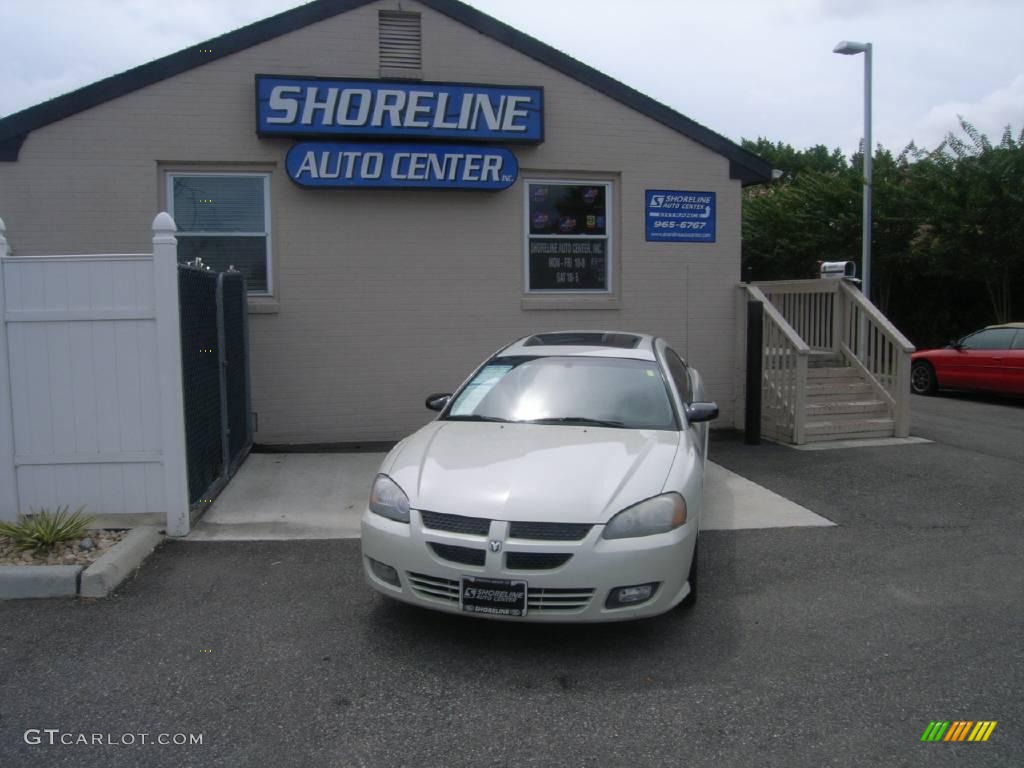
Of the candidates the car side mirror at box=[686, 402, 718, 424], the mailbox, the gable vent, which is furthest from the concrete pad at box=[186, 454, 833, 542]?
the gable vent

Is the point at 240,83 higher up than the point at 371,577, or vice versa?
the point at 240,83

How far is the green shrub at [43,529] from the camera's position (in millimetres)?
5438

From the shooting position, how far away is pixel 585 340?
668cm

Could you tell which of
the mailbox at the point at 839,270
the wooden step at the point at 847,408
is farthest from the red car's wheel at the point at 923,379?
the wooden step at the point at 847,408

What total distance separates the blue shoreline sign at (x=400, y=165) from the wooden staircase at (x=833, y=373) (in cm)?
340

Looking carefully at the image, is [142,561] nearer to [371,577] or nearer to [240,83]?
[371,577]

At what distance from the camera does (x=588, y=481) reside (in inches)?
176

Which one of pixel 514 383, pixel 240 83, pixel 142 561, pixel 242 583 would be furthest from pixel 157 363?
pixel 240 83

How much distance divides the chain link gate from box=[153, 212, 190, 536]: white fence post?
0.60 ft

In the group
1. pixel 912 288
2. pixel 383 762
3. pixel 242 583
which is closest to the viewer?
pixel 383 762

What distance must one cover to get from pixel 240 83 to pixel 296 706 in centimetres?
761

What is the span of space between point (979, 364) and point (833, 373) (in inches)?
Result: 208

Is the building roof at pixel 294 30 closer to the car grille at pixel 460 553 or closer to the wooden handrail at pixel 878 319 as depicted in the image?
the wooden handrail at pixel 878 319

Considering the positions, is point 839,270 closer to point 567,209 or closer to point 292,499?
point 567,209
